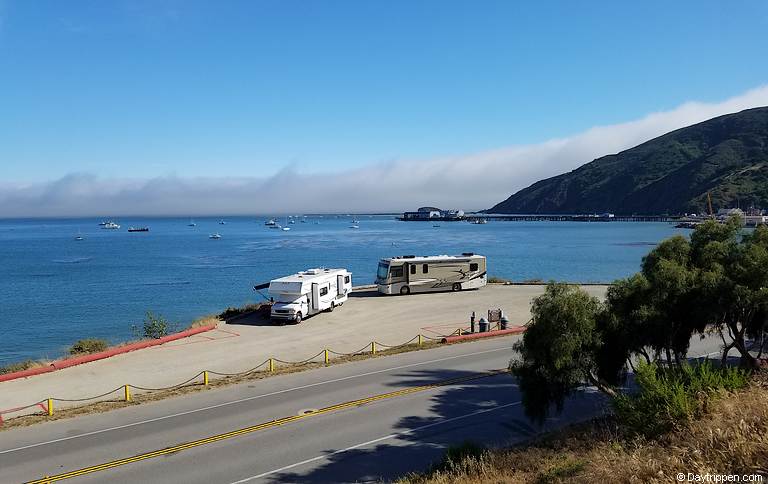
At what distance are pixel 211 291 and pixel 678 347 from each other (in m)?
54.6

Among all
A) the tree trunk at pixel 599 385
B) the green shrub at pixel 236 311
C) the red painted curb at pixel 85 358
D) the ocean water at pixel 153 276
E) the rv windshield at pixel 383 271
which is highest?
the rv windshield at pixel 383 271

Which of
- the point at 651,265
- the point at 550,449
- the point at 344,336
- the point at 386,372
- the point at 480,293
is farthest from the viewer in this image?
the point at 480,293

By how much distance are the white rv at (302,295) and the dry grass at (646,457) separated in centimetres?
2068

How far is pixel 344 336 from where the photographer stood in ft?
96.7

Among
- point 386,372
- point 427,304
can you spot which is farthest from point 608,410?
point 427,304

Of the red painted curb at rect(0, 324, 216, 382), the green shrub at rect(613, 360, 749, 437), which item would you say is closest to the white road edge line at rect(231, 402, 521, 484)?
the green shrub at rect(613, 360, 749, 437)

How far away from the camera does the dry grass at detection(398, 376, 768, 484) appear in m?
7.36

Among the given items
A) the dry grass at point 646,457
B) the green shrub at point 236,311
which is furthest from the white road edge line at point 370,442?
the green shrub at point 236,311

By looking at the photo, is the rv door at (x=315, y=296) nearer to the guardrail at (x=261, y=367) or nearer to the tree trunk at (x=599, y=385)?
the guardrail at (x=261, y=367)

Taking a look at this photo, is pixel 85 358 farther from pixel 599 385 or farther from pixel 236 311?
pixel 599 385

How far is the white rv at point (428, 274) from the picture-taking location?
136 ft

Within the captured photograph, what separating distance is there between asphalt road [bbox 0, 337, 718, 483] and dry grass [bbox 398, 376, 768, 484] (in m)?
2.35

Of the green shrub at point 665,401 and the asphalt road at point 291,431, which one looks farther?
the asphalt road at point 291,431

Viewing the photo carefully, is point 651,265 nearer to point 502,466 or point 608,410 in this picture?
point 608,410
